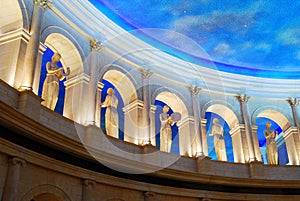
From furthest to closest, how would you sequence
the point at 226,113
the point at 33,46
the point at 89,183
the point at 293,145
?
1. the point at 226,113
2. the point at 293,145
3. the point at 89,183
4. the point at 33,46

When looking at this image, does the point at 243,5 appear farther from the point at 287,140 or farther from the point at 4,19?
the point at 4,19

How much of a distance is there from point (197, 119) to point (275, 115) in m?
A: 5.11

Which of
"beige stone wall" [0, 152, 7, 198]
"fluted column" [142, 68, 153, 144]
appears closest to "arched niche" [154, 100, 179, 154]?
"fluted column" [142, 68, 153, 144]

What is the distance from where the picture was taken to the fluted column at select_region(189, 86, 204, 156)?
56.2 ft

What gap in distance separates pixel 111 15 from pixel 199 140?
6623 millimetres

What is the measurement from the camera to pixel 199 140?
17375 mm

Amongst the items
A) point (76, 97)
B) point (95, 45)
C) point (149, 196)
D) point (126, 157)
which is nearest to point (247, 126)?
point (149, 196)

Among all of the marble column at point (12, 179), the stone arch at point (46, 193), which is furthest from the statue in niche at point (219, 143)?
the marble column at point (12, 179)

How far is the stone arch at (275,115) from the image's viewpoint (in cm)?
1999

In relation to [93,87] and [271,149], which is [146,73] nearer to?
[93,87]

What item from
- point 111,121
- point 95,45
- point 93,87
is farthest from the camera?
point 95,45

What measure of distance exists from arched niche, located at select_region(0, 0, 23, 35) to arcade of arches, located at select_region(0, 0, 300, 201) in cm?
4

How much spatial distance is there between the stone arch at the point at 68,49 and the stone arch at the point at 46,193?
4.84m

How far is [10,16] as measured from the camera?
42.3 feet
